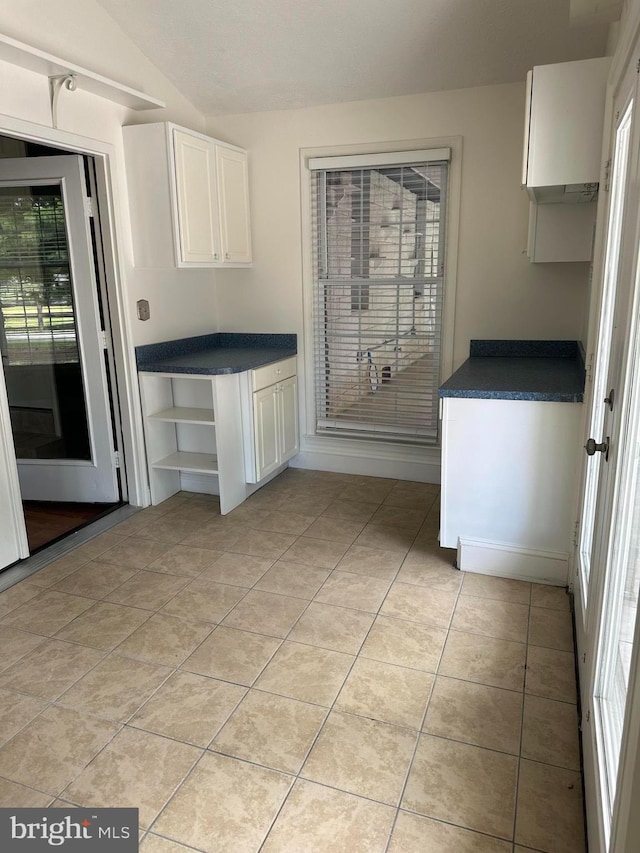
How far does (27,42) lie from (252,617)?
269cm

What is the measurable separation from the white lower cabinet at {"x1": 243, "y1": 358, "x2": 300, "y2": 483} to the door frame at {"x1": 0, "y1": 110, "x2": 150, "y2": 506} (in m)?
0.65

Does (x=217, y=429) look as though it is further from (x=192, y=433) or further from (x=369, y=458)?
(x=369, y=458)

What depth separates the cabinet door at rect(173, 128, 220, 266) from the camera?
11.0 feet

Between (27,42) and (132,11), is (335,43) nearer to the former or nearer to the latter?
(132,11)

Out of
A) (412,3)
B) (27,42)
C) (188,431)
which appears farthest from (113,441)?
(412,3)

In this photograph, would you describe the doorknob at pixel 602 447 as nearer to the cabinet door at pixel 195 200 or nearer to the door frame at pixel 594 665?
the door frame at pixel 594 665

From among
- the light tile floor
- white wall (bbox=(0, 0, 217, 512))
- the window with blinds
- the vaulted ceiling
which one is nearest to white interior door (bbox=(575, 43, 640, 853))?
the light tile floor

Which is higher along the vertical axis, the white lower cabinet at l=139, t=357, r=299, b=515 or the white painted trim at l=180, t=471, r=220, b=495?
the white lower cabinet at l=139, t=357, r=299, b=515

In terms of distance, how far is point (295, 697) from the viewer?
6.63 ft

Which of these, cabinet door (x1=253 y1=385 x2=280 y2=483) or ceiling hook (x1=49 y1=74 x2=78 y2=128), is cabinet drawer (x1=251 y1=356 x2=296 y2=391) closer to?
cabinet door (x1=253 y1=385 x2=280 y2=483)

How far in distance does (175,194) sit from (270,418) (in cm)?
143

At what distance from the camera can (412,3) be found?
2861mm

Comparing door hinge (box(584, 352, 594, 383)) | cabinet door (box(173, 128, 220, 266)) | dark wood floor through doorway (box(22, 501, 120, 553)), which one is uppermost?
cabinet door (box(173, 128, 220, 266))

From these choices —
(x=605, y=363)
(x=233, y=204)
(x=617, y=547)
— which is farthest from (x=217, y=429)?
(x=617, y=547)
